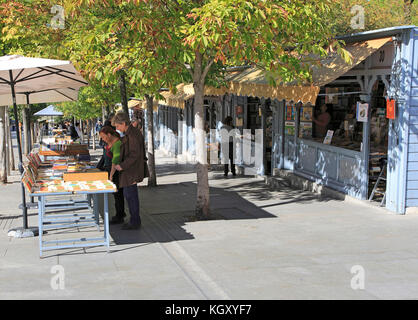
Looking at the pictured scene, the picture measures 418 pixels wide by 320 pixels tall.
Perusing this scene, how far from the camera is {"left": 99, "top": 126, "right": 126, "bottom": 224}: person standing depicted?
28.8 feet

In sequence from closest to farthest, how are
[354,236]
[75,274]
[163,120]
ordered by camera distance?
[75,274], [354,236], [163,120]

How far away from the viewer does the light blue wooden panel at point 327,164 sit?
1226 centimetres

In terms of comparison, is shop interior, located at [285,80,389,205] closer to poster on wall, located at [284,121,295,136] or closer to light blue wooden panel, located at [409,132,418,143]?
poster on wall, located at [284,121,295,136]

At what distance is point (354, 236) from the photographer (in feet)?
27.8

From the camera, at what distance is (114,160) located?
877 centimetres

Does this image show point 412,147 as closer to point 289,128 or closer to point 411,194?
point 411,194

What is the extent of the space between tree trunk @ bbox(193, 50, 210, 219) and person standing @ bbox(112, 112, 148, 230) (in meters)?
1.45

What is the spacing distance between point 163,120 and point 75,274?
23.7 m

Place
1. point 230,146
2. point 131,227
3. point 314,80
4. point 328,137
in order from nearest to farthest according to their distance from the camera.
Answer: point 131,227 → point 314,80 → point 328,137 → point 230,146

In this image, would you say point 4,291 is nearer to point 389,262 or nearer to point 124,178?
point 124,178

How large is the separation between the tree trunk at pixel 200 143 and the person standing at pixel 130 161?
1446mm

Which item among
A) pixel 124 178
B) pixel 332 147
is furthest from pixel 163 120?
pixel 124 178

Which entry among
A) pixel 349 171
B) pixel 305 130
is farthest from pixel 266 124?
pixel 349 171

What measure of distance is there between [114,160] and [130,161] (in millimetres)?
321
